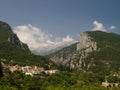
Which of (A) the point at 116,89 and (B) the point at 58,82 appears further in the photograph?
(A) the point at 116,89

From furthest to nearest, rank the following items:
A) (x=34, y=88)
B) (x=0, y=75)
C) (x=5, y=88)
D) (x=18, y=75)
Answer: (x=18, y=75), (x=0, y=75), (x=34, y=88), (x=5, y=88)

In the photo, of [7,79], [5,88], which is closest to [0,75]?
[7,79]

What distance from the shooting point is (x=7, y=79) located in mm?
132250

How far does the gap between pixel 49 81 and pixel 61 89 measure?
38530 millimetres

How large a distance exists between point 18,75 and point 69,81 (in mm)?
35812

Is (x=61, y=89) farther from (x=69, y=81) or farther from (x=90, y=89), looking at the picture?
(x=69, y=81)

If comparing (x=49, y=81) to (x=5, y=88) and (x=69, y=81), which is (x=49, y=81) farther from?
(x=5, y=88)

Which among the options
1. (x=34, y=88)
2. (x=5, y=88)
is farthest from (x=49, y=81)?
(x=5, y=88)

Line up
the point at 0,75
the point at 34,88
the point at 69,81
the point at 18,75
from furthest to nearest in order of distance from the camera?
the point at 69,81 → the point at 18,75 → the point at 0,75 → the point at 34,88

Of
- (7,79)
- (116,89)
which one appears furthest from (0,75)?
(116,89)

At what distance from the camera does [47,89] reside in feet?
440

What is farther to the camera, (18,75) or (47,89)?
(18,75)

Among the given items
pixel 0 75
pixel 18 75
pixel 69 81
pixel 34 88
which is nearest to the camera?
pixel 34 88

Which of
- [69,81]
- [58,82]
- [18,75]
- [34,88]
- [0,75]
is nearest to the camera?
[34,88]
